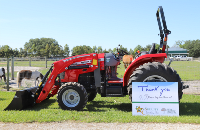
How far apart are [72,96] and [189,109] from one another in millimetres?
3570

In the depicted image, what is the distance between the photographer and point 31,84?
35.2ft

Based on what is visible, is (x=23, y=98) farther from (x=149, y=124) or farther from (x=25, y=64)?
(x=25, y=64)

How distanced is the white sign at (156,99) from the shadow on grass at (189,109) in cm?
54

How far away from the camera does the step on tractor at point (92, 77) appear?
17.6ft

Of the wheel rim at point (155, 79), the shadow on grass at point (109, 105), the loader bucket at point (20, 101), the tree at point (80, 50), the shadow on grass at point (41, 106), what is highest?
the tree at point (80, 50)

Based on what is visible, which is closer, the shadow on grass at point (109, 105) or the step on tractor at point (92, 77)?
the step on tractor at point (92, 77)

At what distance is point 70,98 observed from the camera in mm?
5777

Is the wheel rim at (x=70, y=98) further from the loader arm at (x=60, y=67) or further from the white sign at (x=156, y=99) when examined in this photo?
the white sign at (x=156, y=99)

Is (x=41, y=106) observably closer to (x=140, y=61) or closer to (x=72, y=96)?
(x=72, y=96)

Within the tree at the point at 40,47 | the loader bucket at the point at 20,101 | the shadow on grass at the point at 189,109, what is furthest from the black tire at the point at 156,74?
the tree at the point at 40,47

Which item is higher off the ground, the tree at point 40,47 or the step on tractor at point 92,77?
the tree at point 40,47

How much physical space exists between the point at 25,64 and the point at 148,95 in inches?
447

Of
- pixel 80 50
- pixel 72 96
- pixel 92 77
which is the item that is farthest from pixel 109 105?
pixel 80 50

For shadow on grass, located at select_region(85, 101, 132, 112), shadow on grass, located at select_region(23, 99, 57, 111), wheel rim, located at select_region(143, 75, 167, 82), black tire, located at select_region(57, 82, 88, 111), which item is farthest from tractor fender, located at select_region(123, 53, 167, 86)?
shadow on grass, located at select_region(23, 99, 57, 111)
